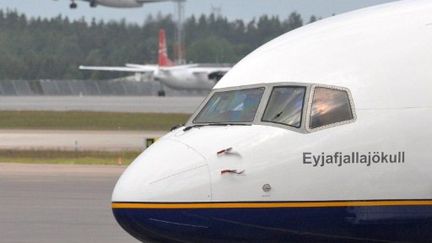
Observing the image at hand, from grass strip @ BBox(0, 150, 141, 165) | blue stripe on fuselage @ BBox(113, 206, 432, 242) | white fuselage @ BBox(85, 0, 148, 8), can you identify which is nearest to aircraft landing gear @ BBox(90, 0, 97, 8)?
white fuselage @ BBox(85, 0, 148, 8)

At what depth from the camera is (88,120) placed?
187 feet

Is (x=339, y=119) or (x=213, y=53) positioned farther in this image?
(x=213, y=53)

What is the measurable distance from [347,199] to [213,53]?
8828cm

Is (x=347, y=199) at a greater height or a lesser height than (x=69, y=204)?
greater

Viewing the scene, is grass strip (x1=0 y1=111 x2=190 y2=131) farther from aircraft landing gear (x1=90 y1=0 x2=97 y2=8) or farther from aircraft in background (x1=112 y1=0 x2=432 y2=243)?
aircraft in background (x1=112 y1=0 x2=432 y2=243)

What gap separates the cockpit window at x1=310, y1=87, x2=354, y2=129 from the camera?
10773 millimetres

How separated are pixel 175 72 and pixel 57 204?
80.8m

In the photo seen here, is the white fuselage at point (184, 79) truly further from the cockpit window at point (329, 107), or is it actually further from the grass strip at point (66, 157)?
the cockpit window at point (329, 107)

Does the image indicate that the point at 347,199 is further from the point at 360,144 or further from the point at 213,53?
the point at 213,53

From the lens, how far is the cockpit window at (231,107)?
1098cm

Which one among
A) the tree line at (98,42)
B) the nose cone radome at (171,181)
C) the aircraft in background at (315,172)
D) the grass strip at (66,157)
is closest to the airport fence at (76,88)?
the tree line at (98,42)

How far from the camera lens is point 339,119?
10.8 metres

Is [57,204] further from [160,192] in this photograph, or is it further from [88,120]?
[88,120]

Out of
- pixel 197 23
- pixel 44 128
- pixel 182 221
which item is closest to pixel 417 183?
pixel 182 221
